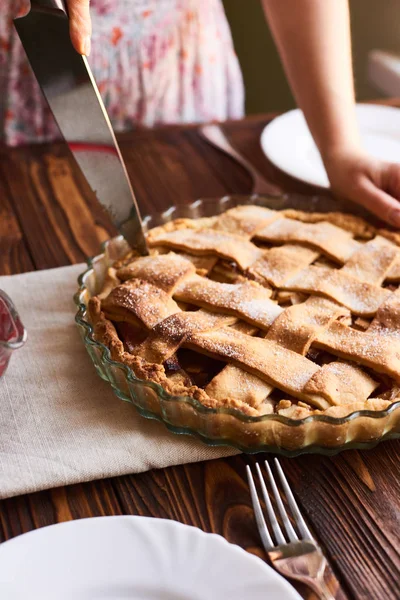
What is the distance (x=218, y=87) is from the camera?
6.80 feet

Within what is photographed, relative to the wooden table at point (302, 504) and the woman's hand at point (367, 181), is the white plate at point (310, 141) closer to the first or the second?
the woman's hand at point (367, 181)

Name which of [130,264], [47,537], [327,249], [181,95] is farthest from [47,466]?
[181,95]

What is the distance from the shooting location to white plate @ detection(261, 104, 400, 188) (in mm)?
1572

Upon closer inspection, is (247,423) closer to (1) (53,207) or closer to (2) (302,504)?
(2) (302,504)

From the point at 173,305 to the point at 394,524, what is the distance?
0.46 metres

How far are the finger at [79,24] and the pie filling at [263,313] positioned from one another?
0.36 metres

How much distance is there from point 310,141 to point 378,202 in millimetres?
474

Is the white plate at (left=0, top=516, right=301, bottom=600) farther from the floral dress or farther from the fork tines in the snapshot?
the floral dress

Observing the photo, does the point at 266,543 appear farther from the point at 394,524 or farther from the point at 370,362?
the point at 370,362

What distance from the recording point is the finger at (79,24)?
0.98 meters

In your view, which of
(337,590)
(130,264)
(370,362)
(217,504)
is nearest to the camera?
(337,590)

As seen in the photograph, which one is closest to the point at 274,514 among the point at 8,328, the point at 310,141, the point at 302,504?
the point at 302,504

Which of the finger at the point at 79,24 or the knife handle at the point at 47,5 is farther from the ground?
the knife handle at the point at 47,5

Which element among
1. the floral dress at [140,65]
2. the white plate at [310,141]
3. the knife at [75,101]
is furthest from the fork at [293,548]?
the floral dress at [140,65]
